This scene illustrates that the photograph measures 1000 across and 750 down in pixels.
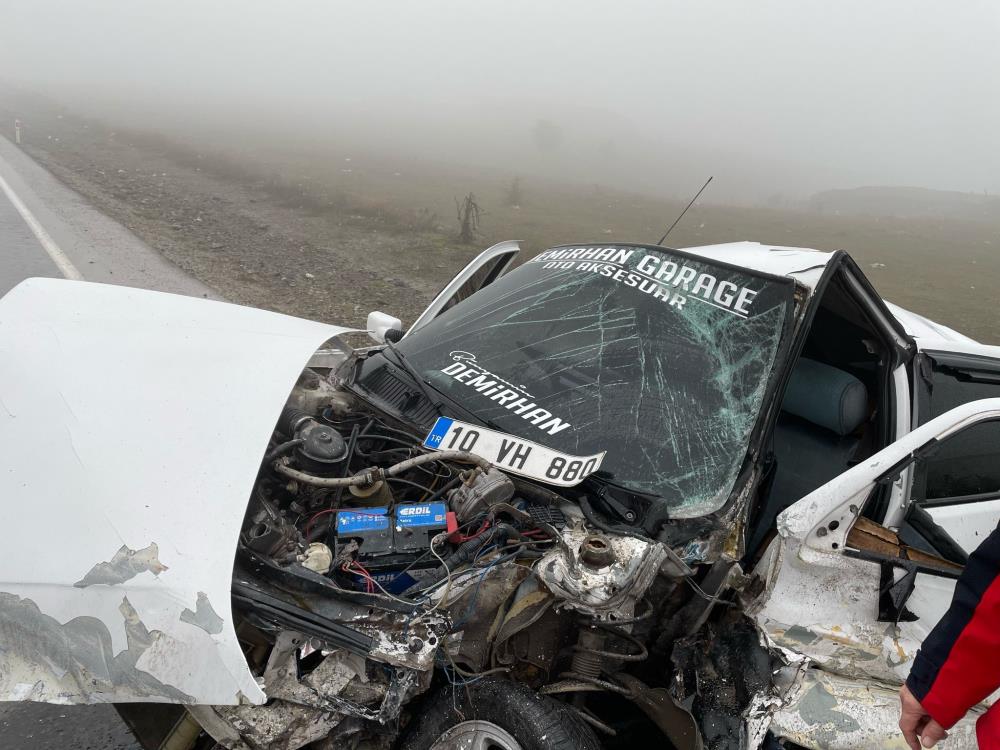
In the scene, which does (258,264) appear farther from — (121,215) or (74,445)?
(74,445)

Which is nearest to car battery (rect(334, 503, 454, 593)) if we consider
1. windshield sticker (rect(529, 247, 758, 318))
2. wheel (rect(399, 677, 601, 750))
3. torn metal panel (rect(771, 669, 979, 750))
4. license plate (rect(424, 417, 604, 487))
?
license plate (rect(424, 417, 604, 487))

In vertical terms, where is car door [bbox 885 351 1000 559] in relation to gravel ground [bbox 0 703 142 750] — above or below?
above

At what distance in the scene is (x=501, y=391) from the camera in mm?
2797

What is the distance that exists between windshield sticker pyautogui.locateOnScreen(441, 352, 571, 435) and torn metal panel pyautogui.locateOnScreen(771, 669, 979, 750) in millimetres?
1135

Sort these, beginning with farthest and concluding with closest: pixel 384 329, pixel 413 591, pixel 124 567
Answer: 1. pixel 384 329
2. pixel 413 591
3. pixel 124 567

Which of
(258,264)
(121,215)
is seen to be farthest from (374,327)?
(121,215)

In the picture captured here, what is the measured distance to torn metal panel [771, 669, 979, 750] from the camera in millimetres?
2123

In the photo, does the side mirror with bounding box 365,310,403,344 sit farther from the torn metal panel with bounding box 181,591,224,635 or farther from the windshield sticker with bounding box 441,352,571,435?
the torn metal panel with bounding box 181,591,224,635

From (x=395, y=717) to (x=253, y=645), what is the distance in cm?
47

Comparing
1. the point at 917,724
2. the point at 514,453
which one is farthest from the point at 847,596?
the point at 514,453

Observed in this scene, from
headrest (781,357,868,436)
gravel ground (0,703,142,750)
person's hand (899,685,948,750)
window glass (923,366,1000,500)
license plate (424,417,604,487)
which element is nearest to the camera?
Answer: person's hand (899,685,948,750)

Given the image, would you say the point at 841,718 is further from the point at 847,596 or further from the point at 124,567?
the point at 124,567

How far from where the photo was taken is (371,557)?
93.1 inches

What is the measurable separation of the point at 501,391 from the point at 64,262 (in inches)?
286
